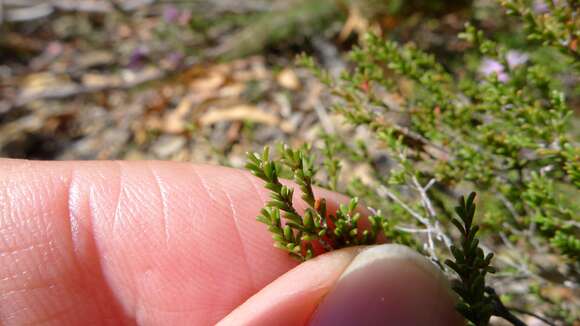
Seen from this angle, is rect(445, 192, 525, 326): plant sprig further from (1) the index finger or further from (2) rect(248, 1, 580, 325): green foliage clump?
(1) the index finger

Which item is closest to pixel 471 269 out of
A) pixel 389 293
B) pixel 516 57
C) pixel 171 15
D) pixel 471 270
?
pixel 471 270

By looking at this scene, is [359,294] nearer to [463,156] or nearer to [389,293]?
[389,293]

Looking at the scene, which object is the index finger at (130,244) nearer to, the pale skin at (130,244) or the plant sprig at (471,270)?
the pale skin at (130,244)

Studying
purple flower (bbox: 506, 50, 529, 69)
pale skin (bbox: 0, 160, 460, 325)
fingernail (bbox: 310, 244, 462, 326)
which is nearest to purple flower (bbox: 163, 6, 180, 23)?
purple flower (bbox: 506, 50, 529, 69)

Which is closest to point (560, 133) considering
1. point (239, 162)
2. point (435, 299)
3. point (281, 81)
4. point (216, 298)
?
point (435, 299)

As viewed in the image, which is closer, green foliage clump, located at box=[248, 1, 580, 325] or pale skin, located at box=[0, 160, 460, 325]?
green foliage clump, located at box=[248, 1, 580, 325]

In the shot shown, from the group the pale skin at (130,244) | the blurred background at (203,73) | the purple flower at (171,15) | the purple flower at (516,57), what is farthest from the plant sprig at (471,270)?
the purple flower at (171,15)
